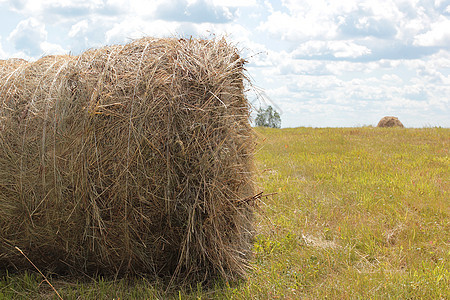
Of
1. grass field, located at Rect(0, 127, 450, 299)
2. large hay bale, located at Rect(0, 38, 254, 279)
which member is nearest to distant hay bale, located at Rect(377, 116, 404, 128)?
grass field, located at Rect(0, 127, 450, 299)

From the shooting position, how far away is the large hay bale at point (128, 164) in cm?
410

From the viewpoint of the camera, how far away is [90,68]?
4.61 meters

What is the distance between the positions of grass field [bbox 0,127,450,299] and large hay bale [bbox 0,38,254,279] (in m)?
0.32

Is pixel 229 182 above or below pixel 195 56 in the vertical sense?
below

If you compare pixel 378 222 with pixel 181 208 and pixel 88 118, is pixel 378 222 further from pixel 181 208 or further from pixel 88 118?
pixel 88 118

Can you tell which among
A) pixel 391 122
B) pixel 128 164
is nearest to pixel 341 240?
pixel 128 164

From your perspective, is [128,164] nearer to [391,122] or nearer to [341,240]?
[341,240]

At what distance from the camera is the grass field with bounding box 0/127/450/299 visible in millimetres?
4324

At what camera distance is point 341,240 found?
18.8ft

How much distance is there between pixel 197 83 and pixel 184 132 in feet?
1.88

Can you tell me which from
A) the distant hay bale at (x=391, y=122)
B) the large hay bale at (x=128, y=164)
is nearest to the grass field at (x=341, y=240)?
the large hay bale at (x=128, y=164)

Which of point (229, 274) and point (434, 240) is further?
point (434, 240)

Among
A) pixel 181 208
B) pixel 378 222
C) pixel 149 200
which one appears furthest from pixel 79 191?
pixel 378 222

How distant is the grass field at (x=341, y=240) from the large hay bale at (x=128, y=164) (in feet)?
1.05
